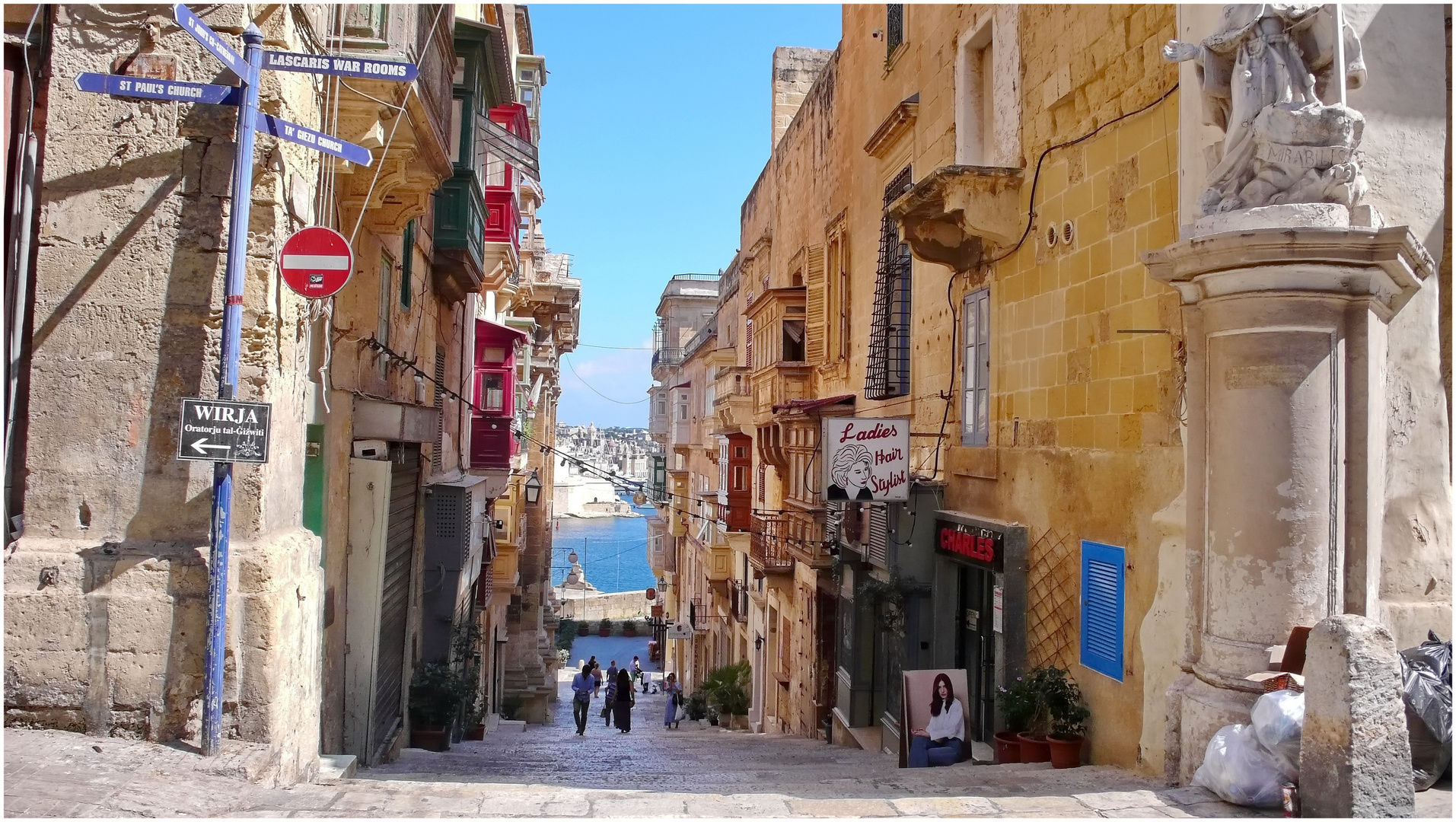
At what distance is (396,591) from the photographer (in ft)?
36.9

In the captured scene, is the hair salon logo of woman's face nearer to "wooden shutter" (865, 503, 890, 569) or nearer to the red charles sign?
"wooden shutter" (865, 503, 890, 569)

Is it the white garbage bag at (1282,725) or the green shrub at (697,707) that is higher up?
the white garbage bag at (1282,725)

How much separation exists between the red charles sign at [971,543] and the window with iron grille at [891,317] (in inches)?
107

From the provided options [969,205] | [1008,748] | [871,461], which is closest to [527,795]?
[1008,748]

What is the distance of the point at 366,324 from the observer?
31.3ft

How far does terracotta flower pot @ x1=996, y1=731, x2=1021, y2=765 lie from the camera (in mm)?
8375

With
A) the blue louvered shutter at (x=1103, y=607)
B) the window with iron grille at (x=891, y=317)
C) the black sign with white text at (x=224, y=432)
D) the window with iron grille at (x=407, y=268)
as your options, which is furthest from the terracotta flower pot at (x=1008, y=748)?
the window with iron grille at (x=407, y=268)

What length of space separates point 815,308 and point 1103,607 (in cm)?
1072

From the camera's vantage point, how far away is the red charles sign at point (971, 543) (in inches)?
374

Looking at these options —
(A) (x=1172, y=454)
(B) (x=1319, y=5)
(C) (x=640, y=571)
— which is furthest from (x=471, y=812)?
(C) (x=640, y=571)

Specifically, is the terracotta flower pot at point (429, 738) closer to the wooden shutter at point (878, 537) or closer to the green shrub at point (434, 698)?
the green shrub at point (434, 698)

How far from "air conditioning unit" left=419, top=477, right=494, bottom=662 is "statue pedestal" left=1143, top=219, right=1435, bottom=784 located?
916 cm

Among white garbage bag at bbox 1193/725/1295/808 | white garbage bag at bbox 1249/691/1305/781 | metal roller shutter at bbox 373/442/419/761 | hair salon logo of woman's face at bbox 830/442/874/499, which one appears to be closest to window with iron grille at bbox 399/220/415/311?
metal roller shutter at bbox 373/442/419/761

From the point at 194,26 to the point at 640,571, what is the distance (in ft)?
474
